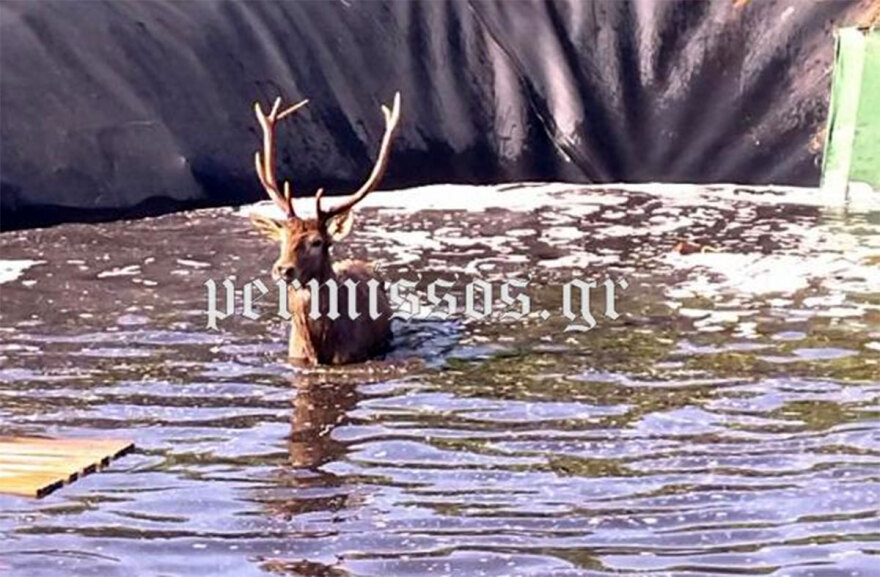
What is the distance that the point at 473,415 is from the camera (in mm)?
7035

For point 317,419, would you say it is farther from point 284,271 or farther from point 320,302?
point 320,302

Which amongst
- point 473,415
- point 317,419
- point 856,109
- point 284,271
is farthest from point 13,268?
point 856,109

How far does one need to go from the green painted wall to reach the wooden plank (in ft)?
24.8

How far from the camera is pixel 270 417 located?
276 inches

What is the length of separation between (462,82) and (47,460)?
7.90 m

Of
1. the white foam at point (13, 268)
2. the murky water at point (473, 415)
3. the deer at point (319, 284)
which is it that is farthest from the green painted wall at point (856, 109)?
the white foam at point (13, 268)

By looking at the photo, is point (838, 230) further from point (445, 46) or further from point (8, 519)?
point (8, 519)

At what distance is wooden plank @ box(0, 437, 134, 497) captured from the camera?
5977mm

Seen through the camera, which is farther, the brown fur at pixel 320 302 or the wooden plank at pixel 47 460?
the brown fur at pixel 320 302

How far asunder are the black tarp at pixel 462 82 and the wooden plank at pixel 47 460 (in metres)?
5.93

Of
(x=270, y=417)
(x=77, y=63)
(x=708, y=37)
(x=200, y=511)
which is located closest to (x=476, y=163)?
(x=708, y=37)

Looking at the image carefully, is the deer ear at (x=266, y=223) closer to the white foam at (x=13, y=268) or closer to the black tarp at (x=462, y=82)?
the white foam at (x=13, y=268)

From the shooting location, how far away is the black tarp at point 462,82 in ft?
41.2

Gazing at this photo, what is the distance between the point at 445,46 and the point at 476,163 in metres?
0.96
